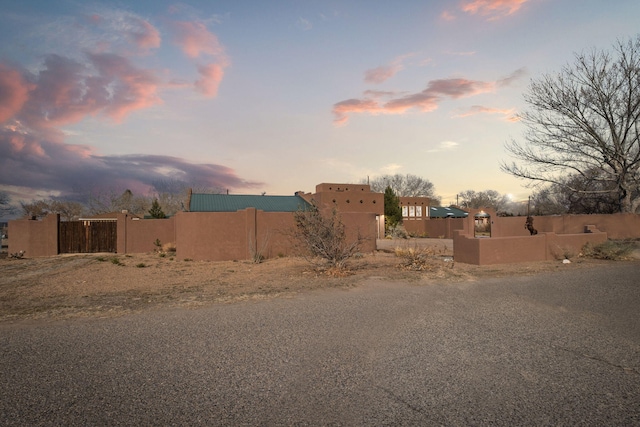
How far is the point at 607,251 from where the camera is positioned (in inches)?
693

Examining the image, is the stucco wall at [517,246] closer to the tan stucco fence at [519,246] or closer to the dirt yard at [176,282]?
the tan stucco fence at [519,246]

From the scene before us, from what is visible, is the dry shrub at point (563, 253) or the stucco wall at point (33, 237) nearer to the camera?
the dry shrub at point (563, 253)

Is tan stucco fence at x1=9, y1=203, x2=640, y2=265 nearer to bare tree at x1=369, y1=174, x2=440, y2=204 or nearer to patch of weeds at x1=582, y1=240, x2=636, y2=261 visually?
patch of weeds at x1=582, y1=240, x2=636, y2=261

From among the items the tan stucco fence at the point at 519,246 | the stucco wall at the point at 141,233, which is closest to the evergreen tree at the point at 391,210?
the tan stucco fence at the point at 519,246

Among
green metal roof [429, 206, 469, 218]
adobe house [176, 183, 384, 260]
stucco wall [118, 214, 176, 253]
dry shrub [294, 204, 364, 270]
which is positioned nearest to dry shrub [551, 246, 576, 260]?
adobe house [176, 183, 384, 260]

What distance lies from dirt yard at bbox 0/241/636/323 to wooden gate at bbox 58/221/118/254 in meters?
6.77

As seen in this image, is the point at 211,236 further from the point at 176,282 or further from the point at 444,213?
the point at 444,213

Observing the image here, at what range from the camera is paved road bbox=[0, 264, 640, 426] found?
3.97 metres

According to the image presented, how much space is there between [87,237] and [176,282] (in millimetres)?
16863

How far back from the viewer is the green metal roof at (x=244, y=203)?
31567 millimetres

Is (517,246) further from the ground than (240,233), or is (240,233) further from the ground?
(240,233)

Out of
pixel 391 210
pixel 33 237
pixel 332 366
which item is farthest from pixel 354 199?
pixel 332 366

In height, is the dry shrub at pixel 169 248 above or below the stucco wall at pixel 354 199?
below

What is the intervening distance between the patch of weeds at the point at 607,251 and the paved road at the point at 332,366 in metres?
10.3
